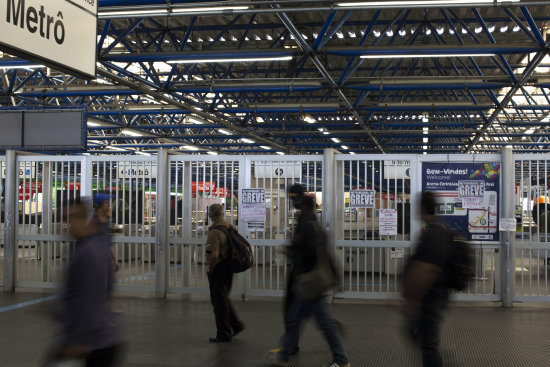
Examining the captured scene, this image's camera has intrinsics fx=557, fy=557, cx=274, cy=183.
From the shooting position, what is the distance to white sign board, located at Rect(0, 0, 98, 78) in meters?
3.82

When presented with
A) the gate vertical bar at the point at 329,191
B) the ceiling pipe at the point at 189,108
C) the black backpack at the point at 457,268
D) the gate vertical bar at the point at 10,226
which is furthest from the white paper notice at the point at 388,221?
the ceiling pipe at the point at 189,108

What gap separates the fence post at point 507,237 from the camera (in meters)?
8.75

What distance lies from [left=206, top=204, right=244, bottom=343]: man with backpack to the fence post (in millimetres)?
4650

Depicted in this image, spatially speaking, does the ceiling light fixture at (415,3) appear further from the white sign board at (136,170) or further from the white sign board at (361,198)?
the white sign board at (136,170)

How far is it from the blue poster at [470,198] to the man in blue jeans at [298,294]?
4288mm

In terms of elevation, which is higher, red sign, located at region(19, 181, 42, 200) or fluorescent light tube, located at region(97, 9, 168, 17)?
fluorescent light tube, located at region(97, 9, 168, 17)

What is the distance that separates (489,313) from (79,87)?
14.5m

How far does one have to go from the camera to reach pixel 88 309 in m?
3.43

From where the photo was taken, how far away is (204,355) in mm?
6086

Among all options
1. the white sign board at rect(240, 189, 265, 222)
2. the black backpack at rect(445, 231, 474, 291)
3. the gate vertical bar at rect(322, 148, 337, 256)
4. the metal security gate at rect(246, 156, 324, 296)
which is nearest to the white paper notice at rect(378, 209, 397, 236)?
the gate vertical bar at rect(322, 148, 337, 256)

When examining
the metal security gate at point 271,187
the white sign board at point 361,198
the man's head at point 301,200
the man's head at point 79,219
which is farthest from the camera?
the metal security gate at point 271,187

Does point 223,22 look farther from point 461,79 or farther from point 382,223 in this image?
point 382,223

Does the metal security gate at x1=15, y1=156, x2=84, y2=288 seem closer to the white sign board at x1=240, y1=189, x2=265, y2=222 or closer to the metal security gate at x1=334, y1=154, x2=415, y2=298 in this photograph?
the white sign board at x1=240, y1=189, x2=265, y2=222

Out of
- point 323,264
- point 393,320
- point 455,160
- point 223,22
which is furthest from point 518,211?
point 223,22
